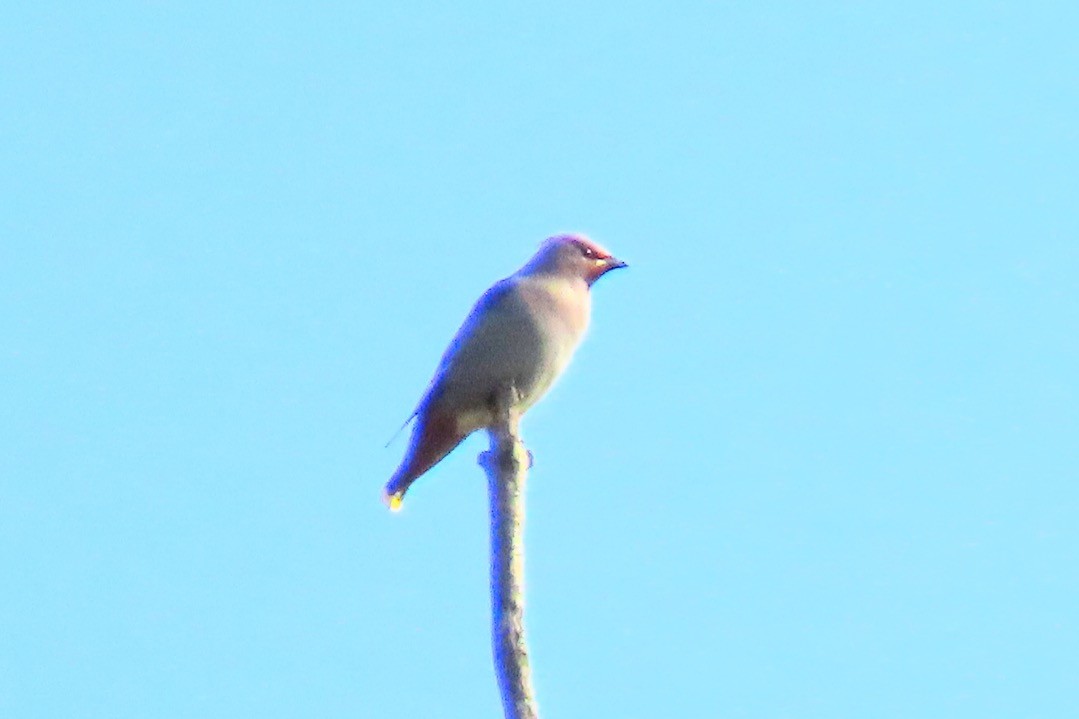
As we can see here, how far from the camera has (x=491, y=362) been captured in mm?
5910

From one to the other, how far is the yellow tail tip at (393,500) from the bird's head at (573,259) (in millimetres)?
1045

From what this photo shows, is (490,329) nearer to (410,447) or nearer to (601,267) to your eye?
(410,447)

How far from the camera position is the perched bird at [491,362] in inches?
232

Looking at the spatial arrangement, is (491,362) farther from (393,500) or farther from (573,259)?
(573,259)

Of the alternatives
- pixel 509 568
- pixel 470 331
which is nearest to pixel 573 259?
pixel 470 331

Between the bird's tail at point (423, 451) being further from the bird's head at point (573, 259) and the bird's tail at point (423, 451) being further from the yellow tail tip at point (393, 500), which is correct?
the bird's head at point (573, 259)

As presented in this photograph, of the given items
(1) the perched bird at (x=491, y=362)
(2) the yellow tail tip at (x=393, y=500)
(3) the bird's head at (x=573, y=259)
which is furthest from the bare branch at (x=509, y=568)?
(3) the bird's head at (x=573, y=259)

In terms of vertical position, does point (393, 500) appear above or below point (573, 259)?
below

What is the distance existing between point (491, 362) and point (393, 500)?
640mm

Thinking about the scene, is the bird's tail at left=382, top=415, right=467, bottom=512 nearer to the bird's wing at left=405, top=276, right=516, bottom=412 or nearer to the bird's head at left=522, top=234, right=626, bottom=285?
the bird's wing at left=405, top=276, right=516, bottom=412

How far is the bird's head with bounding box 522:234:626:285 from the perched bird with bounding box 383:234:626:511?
0.23 m

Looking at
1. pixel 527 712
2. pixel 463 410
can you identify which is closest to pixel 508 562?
pixel 527 712

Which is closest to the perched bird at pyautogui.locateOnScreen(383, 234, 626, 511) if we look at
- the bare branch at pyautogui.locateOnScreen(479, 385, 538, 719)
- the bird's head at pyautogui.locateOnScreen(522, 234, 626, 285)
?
the bird's head at pyautogui.locateOnScreen(522, 234, 626, 285)

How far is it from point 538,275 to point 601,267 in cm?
46
